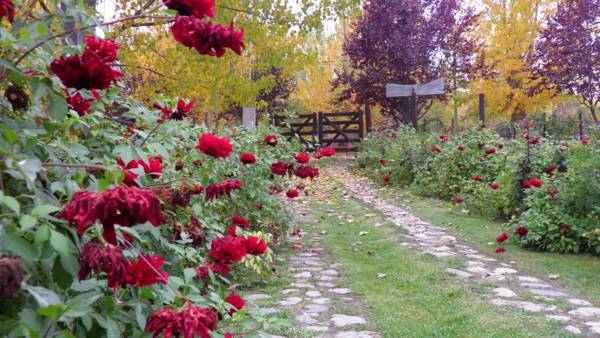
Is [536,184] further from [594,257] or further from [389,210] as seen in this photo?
[389,210]

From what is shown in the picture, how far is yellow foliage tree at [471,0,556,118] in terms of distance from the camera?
1811cm

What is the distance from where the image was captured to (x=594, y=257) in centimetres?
501

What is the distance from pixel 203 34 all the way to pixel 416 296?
121 inches

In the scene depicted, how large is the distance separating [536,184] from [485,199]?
1.87 meters

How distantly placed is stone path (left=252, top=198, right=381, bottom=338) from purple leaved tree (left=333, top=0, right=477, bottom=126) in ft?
40.4

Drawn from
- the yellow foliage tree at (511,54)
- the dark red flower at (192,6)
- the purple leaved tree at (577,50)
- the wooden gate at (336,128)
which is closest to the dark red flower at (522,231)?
the dark red flower at (192,6)

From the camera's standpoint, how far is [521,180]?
6461 millimetres

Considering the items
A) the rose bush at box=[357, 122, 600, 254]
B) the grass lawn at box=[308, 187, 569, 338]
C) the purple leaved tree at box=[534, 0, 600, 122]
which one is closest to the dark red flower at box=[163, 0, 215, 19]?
the grass lawn at box=[308, 187, 569, 338]

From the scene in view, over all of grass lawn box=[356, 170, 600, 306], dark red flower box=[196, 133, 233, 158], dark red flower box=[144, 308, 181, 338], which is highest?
dark red flower box=[196, 133, 233, 158]

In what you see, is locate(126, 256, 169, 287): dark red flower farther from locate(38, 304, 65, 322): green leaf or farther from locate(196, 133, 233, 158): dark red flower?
locate(196, 133, 233, 158): dark red flower

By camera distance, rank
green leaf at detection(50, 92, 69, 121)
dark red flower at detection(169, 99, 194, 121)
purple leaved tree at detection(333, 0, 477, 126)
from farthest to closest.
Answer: purple leaved tree at detection(333, 0, 477, 126) < dark red flower at detection(169, 99, 194, 121) < green leaf at detection(50, 92, 69, 121)

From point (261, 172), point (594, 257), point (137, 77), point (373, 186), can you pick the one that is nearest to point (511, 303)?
point (594, 257)

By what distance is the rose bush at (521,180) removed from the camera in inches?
205

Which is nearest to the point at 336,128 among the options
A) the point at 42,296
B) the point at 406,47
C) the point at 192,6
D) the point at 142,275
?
the point at 406,47
